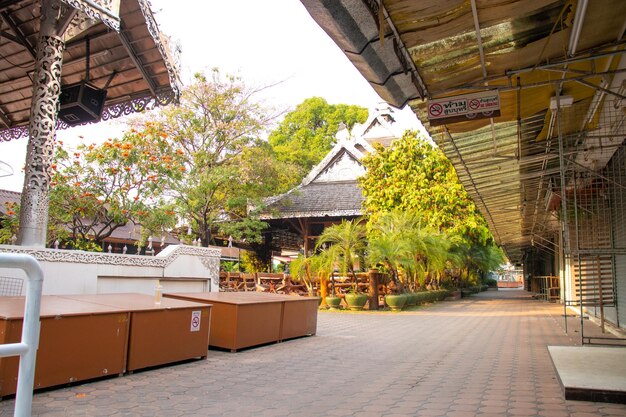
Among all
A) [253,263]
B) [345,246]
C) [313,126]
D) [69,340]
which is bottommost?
[69,340]

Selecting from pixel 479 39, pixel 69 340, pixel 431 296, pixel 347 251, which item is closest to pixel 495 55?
pixel 479 39

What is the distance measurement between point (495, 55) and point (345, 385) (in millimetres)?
3656

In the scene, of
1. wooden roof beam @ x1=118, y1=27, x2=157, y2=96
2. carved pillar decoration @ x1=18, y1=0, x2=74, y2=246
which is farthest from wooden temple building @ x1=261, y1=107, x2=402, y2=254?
carved pillar decoration @ x1=18, y1=0, x2=74, y2=246

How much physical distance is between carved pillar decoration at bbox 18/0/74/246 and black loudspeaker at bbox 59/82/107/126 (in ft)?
5.54

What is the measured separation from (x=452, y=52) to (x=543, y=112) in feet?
9.85

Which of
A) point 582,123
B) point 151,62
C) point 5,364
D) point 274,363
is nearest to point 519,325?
point 582,123

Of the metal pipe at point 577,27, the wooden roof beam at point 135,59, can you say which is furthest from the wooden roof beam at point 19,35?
the metal pipe at point 577,27

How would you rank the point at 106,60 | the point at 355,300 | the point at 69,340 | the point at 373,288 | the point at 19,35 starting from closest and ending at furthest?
1. the point at 69,340
2. the point at 19,35
3. the point at 106,60
4. the point at 355,300
5. the point at 373,288

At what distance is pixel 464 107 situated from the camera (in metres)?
5.58

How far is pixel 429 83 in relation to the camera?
545 cm

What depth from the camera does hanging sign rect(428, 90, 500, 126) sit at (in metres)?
5.51

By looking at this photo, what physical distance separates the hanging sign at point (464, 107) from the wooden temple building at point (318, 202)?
1752 cm

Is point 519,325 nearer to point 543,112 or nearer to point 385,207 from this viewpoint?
point 543,112

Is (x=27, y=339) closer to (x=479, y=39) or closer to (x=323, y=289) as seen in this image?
(x=479, y=39)
